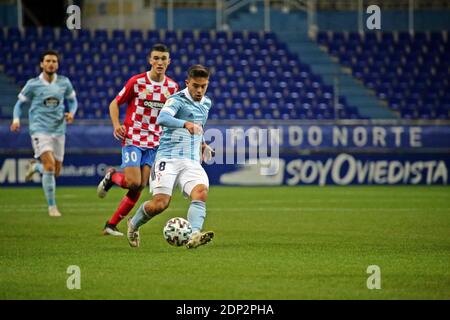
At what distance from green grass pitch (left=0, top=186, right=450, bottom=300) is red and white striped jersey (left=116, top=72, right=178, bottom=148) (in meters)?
1.15

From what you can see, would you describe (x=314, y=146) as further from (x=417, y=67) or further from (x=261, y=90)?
(x=417, y=67)

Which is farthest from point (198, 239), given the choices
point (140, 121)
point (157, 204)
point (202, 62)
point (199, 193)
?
point (202, 62)

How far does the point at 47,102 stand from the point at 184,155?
16.8ft

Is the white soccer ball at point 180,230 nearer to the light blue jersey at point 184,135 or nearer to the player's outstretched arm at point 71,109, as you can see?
the light blue jersey at point 184,135

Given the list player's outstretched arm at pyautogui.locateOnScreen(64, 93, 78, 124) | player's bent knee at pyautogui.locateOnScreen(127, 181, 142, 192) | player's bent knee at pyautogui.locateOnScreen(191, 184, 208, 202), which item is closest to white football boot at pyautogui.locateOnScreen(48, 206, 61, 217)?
player's outstretched arm at pyautogui.locateOnScreen(64, 93, 78, 124)

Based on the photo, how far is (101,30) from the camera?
89.0 feet

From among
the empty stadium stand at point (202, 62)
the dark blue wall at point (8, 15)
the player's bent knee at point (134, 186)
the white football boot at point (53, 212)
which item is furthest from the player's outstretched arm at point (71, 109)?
the dark blue wall at point (8, 15)

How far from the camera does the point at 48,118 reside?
48.4 feet

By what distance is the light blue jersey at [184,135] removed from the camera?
10.1m

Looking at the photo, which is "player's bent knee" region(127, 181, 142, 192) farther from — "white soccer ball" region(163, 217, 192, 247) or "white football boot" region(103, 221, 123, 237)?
"white soccer ball" region(163, 217, 192, 247)

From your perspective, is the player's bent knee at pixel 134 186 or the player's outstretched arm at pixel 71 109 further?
the player's outstretched arm at pixel 71 109

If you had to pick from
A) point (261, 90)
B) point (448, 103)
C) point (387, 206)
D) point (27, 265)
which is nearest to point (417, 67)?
point (448, 103)

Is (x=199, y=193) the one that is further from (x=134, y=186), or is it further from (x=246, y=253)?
(x=134, y=186)

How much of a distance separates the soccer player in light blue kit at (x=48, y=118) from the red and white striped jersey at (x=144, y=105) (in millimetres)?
2978
